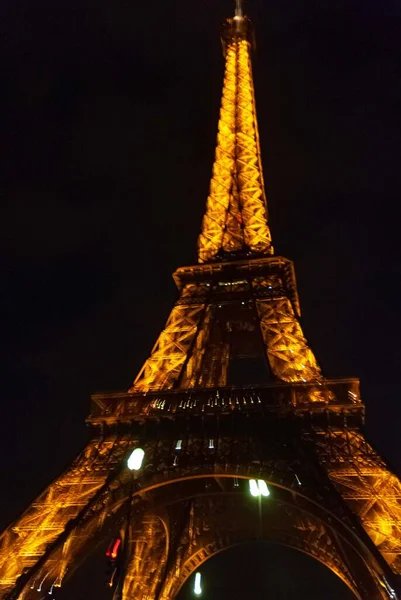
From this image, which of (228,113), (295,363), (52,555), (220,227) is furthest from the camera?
(228,113)

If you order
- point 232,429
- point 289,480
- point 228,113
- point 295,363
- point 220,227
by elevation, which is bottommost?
point 289,480

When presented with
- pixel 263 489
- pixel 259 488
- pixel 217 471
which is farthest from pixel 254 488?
pixel 217 471

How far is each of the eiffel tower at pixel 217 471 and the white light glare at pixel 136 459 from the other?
0.10 m

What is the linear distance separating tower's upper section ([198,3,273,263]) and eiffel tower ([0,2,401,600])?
2906 millimetres

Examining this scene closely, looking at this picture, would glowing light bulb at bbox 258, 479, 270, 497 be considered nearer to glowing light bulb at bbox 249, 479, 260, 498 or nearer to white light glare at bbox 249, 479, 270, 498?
white light glare at bbox 249, 479, 270, 498

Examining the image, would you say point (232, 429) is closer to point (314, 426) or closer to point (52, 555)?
point (314, 426)

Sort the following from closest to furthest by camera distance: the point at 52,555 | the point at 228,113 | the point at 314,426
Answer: the point at 52,555 < the point at 314,426 < the point at 228,113

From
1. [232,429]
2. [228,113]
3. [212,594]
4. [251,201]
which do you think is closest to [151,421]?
[232,429]

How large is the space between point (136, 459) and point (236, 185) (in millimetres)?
23078

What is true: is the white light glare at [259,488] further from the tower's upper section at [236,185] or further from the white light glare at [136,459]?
the tower's upper section at [236,185]

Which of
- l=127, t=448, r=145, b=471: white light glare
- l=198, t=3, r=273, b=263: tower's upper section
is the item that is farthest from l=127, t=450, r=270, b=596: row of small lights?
l=198, t=3, r=273, b=263: tower's upper section

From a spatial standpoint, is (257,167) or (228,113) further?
(228,113)

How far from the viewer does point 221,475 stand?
43.4 ft

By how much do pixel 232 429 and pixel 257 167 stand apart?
75.4 feet
